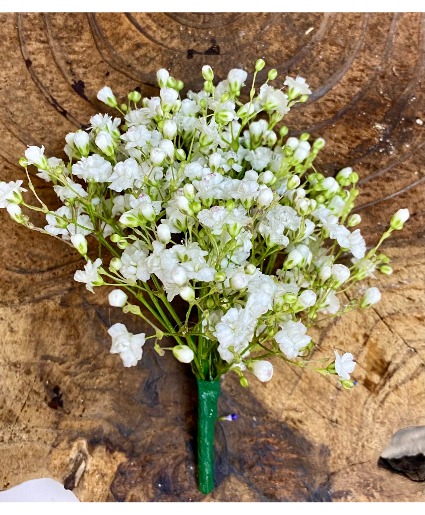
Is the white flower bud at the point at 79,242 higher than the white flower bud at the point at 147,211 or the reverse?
the reverse

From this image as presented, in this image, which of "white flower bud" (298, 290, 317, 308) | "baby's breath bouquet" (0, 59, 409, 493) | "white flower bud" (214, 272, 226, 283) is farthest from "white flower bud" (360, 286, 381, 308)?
"white flower bud" (214, 272, 226, 283)

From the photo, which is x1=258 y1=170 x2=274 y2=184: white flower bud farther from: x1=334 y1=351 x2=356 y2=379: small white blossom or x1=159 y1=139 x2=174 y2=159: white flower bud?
x1=334 y1=351 x2=356 y2=379: small white blossom

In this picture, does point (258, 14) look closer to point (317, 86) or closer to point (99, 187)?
point (317, 86)

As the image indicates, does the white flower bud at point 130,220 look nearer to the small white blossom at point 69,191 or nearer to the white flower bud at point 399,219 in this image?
the small white blossom at point 69,191

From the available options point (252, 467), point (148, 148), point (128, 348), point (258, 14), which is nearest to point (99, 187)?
point (148, 148)

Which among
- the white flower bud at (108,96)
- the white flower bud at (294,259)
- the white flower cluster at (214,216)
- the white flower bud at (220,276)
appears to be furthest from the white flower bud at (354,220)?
the white flower bud at (108,96)

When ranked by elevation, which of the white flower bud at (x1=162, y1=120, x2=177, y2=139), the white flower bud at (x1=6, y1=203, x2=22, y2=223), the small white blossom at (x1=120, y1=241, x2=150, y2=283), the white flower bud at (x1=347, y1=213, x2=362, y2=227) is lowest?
the small white blossom at (x1=120, y1=241, x2=150, y2=283)

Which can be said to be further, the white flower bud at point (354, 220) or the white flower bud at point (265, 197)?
the white flower bud at point (354, 220)
